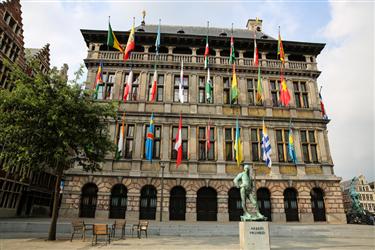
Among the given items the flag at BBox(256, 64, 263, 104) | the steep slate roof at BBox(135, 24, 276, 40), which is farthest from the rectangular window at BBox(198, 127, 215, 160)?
the steep slate roof at BBox(135, 24, 276, 40)

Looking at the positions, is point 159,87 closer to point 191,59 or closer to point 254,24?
point 191,59

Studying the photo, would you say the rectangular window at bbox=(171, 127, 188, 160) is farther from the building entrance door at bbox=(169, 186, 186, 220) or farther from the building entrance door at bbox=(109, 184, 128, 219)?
the building entrance door at bbox=(109, 184, 128, 219)

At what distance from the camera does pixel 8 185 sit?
2423 centimetres

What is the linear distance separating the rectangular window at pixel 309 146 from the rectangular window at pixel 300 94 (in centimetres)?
292

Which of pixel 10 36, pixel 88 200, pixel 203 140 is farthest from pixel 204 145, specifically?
pixel 10 36

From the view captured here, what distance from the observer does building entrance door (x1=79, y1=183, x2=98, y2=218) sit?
67.1 feet

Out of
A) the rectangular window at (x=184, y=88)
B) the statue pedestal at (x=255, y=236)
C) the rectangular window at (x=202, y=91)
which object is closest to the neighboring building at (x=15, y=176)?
the rectangular window at (x=184, y=88)

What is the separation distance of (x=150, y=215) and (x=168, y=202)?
1.84 meters

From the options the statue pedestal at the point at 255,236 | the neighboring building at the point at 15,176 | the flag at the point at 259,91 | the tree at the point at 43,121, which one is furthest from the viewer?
the neighboring building at the point at 15,176

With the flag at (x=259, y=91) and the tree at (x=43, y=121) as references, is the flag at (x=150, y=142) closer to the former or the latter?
the tree at (x=43, y=121)

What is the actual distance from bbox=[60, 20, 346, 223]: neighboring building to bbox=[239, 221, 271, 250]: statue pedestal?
11.2 metres

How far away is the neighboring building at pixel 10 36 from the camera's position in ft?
78.6

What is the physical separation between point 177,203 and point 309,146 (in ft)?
43.1

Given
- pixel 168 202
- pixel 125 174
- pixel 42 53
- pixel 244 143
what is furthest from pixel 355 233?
pixel 42 53
